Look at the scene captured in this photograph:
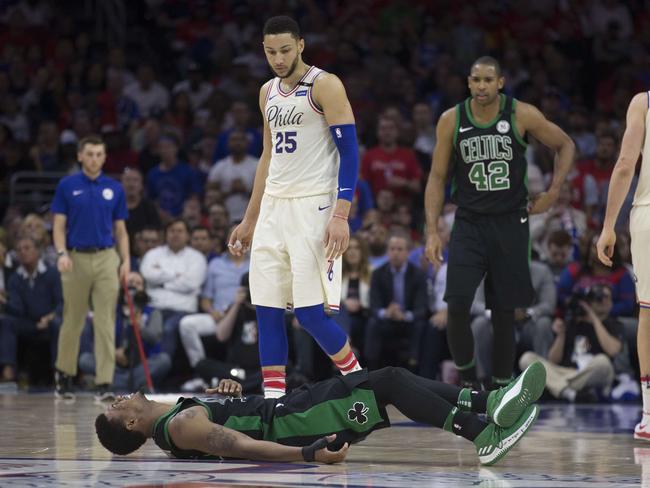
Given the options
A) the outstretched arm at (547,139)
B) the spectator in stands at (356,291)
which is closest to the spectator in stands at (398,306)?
the spectator in stands at (356,291)

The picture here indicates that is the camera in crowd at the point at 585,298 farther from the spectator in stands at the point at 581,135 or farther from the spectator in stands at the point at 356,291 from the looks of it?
the spectator in stands at the point at 581,135

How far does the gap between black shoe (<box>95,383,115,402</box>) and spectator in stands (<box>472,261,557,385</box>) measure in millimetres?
3228

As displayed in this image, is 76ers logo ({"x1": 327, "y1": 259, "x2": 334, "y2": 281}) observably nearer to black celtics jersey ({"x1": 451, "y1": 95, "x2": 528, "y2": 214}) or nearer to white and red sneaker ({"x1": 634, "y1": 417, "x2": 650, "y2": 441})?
black celtics jersey ({"x1": 451, "y1": 95, "x2": 528, "y2": 214})

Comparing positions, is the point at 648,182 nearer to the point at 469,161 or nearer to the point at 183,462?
the point at 469,161

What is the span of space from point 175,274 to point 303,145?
19.0 feet

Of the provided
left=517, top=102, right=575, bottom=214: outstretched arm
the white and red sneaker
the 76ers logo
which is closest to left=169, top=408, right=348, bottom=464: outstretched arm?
the 76ers logo

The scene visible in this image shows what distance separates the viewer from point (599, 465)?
582 centimetres

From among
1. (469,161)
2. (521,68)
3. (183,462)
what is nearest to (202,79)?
(521,68)

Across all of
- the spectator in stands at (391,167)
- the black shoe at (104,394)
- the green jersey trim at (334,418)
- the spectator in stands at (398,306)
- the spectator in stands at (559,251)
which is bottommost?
the black shoe at (104,394)

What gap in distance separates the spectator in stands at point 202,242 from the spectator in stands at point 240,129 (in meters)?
1.94

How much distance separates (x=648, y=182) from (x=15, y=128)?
10.8 m

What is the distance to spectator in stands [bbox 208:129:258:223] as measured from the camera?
13586 mm

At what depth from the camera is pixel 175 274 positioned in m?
12.2

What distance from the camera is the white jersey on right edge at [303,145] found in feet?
21.8
